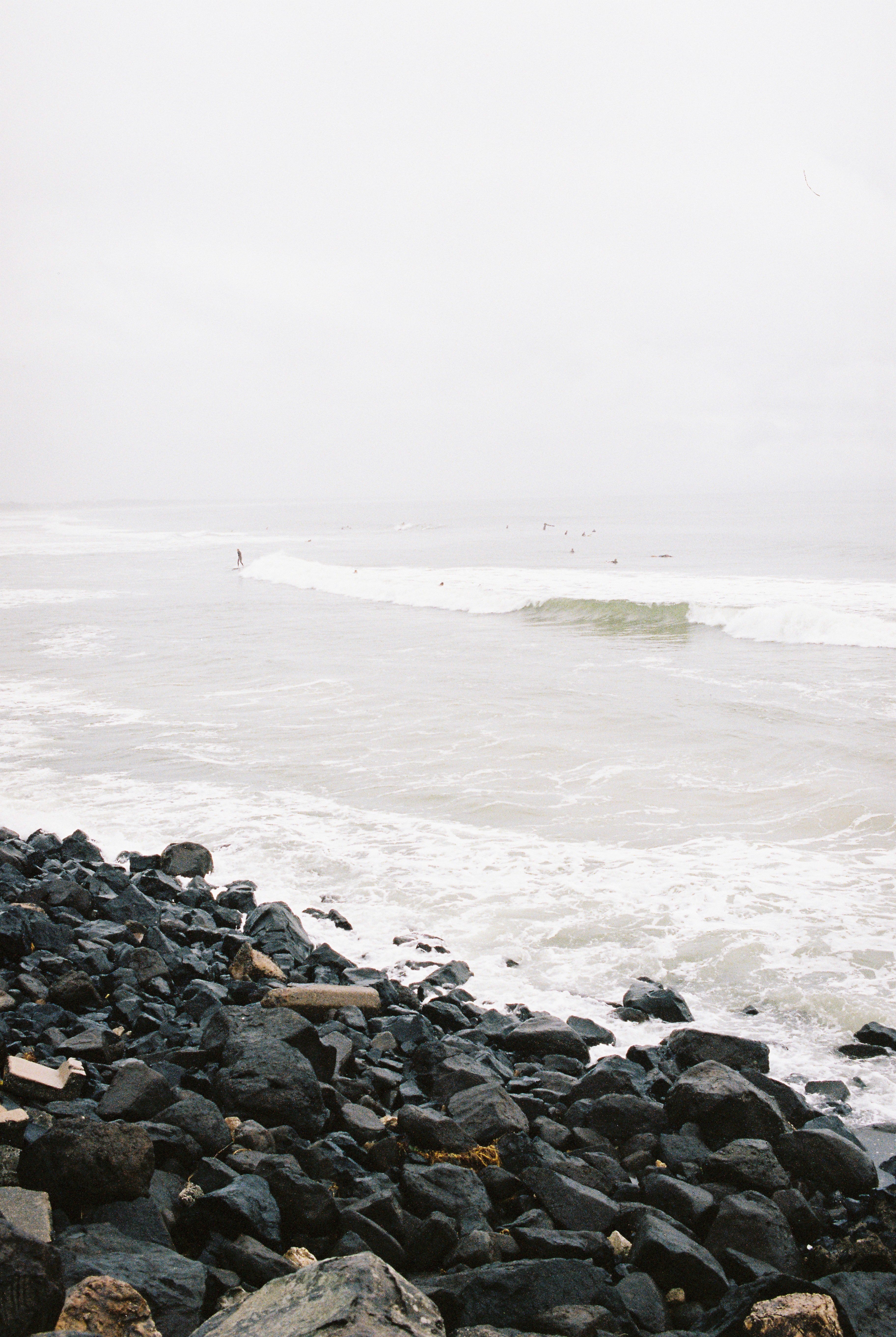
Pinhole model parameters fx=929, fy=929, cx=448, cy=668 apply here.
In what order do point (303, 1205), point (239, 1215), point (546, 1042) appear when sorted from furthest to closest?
1. point (546, 1042)
2. point (303, 1205)
3. point (239, 1215)

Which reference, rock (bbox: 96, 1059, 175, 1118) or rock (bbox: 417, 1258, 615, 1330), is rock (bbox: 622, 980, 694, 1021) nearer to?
rock (bbox: 417, 1258, 615, 1330)

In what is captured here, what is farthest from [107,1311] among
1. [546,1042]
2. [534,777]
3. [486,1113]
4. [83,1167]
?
[534,777]

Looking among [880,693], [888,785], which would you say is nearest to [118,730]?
[888,785]

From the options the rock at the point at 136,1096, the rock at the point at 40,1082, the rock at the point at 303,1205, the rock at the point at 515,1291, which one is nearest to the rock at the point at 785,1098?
the rock at the point at 515,1291

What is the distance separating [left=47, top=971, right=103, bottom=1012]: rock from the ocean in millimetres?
2001

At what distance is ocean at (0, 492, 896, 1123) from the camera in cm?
675

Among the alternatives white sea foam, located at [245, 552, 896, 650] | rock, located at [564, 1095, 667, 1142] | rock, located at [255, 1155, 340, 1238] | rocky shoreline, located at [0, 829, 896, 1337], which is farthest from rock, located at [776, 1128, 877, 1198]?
white sea foam, located at [245, 552, 896, 650]

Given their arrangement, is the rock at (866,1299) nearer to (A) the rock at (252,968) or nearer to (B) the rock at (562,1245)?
(B) the rock at (562,1245)

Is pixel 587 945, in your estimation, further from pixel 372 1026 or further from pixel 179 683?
pixel 179 683

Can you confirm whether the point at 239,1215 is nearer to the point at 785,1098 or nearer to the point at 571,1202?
the point at 571,1202

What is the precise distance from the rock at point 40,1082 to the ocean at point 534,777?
2739 millimetres

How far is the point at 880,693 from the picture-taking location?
16062mm

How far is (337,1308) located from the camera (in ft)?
8.27

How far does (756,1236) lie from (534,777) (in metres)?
7.52
